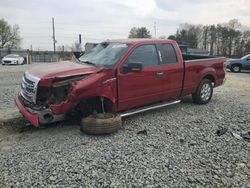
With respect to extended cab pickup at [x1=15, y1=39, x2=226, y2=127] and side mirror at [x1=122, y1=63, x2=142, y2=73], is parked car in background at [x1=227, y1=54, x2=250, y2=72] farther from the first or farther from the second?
side mirror at [x1=122, y1=63, x2=142, y2=73]

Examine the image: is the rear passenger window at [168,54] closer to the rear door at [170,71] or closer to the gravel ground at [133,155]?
the rear door at [170,71]

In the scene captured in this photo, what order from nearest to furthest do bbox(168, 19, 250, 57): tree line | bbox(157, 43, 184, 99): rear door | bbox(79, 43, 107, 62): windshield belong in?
1. bbox(79, 43, 107, 62): windshield
2. bbox(157, 43, 184, 99): rear door
3. bbox(168, 19, 250, 57): tree line

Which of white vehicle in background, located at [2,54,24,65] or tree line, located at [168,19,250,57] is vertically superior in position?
tree line, located at [168,19,250,57]

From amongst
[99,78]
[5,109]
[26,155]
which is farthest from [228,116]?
[5,109]

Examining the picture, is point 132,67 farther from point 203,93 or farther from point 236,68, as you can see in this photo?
point 236,68

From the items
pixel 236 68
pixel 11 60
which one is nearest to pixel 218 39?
pixel 236 68

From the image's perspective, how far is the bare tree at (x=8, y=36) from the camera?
7412 cm

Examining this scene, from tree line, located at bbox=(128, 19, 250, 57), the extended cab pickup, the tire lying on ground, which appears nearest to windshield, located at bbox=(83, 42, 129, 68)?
the extended cab pickup

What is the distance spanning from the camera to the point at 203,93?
8312 mm

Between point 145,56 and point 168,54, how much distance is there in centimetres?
80

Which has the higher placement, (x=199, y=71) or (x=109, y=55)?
(x=109, y=55)

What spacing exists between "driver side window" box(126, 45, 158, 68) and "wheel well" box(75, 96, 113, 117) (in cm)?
107

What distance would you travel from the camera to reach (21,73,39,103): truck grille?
5.44 meters

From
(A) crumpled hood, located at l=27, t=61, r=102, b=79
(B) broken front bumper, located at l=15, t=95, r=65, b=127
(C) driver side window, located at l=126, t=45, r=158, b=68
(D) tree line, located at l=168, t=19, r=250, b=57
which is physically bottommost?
(B) broken front bumper, located at l=15, t=95, r=65, b=127
